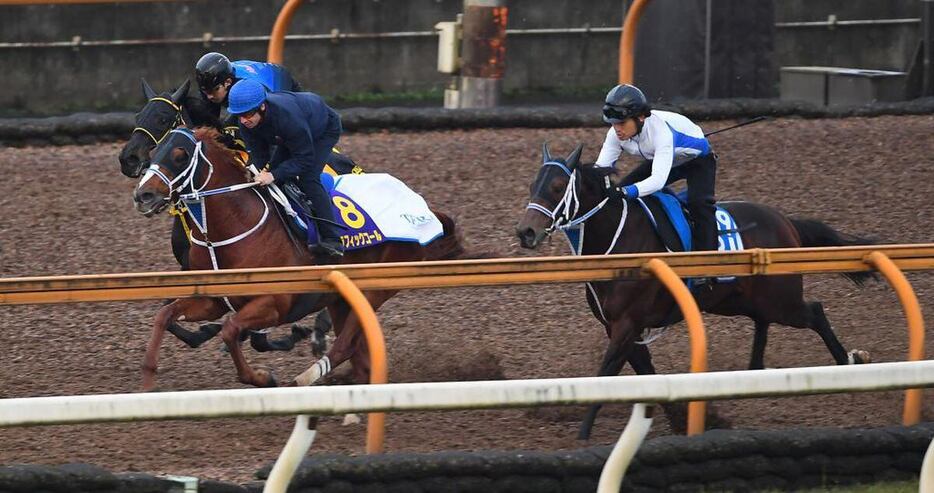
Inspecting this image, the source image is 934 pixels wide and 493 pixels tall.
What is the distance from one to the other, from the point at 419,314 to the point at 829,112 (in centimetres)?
505

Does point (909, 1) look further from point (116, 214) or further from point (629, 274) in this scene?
point (629, 274)

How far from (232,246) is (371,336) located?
6.73ft

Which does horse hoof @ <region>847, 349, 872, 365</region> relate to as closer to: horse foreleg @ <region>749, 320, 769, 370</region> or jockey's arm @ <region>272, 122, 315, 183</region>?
horse foreleg @ <region>749, 320, 769, 370</region>

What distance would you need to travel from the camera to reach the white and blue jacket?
783 centimetres

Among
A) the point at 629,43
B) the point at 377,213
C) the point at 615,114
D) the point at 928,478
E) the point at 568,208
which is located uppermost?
the point at 629,43

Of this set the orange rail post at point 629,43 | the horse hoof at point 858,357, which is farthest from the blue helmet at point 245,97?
the orange rail post at point 629,43

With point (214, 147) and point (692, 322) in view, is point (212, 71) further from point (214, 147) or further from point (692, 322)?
point (692, 322)

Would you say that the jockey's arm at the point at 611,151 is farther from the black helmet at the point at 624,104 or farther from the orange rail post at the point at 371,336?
the orange rail post at the point at 371,336

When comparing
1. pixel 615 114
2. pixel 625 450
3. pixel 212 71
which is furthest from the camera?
pixel 212 71

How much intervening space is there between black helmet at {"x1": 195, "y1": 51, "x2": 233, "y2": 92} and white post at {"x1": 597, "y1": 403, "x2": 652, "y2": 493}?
141 inches

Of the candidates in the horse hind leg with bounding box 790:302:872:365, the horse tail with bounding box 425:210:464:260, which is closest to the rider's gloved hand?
the horse tail with bounding box 425:210:464:260

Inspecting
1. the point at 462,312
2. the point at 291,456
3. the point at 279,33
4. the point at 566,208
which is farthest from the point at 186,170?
the point at 279,33

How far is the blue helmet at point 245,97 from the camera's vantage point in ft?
25.3

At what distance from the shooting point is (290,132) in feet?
25.8
